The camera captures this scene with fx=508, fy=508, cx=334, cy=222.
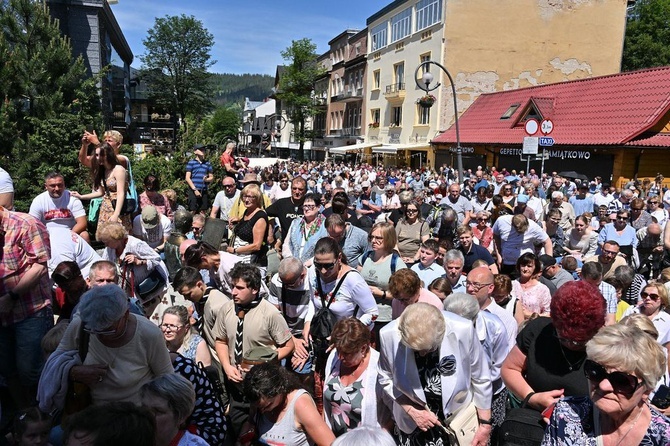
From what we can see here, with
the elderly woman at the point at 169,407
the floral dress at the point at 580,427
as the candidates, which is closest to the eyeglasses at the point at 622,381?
the floral dress at the point at 580,427

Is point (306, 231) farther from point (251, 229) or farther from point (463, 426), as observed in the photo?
point (463, 426)

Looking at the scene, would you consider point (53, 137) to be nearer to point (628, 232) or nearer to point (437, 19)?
point (628, 232)

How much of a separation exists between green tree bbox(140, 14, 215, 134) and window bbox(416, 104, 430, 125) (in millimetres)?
27365

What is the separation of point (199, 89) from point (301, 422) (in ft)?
185

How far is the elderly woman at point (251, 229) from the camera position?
5.87 metres

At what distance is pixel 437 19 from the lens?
3325cm

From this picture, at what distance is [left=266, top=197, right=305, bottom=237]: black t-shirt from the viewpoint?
6633 millimetres

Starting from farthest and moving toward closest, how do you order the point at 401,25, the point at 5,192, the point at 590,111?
the point at 401,25 < the point at 590,111 < the point at 5,192

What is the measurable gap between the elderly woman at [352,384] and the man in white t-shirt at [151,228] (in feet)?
11.2

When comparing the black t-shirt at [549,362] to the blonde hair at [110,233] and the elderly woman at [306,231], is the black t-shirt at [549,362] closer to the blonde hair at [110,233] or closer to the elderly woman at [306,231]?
the elderly woman at [306,231]

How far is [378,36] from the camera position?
4284 centimetres

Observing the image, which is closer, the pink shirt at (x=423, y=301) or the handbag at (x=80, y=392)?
the handbag at (x=80, y=392)

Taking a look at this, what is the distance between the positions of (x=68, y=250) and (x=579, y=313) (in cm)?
398

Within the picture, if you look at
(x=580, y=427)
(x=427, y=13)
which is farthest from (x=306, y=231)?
(x=427, y=13)
